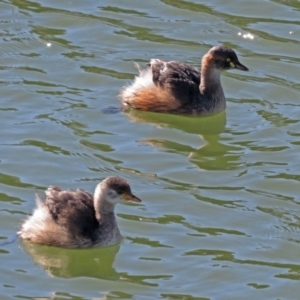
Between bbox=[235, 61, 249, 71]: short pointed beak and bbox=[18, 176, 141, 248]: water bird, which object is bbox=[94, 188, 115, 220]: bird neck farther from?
bbox=[235, 61, 249, 71]: short pointed beak

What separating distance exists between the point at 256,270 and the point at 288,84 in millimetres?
4043

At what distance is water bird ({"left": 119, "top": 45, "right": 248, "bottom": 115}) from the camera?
13.5m

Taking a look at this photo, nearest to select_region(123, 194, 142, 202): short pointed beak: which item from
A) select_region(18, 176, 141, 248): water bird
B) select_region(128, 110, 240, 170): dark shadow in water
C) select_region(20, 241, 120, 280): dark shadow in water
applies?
select_region(18, 176, 141, 248): water bird

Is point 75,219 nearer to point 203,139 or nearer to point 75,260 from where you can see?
point 75,260

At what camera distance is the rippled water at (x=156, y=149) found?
→ 1022cm

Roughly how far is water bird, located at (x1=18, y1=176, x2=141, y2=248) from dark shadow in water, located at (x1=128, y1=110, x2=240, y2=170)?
1688 millimetres

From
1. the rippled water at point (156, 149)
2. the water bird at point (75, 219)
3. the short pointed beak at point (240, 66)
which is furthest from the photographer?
the short pointed beak at point (240, 66)

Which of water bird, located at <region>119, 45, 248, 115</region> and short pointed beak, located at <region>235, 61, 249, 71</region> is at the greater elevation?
short pointed beak, located at <region>235, 61, 249, 71</region>

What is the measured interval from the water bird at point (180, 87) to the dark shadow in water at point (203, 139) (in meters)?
0.09

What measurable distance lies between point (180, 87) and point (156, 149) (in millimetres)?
1352

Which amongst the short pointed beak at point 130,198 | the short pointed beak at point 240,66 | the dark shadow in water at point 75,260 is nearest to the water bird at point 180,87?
the short pointed beak at point 240,66

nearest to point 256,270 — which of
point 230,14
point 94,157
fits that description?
point 94,157

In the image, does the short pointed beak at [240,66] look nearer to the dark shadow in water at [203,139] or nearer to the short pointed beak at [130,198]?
the dark shadow in water at [203,139]

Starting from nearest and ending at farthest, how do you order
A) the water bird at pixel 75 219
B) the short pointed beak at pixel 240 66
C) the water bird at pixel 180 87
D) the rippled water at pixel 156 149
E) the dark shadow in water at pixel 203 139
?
the rippled water at pixel 156 149 < the water bird at pixel 75 219 < the dark shadow in water at pixel 203 139 < the water bird at pixel 180 87 < the short pointed beak at pixel 240 66
